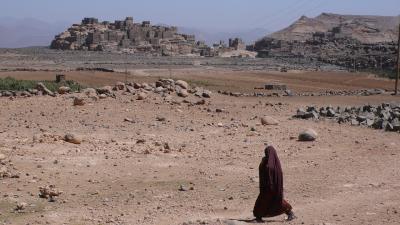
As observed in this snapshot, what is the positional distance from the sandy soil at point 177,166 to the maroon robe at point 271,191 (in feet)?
0.80

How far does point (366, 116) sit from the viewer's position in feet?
56.8

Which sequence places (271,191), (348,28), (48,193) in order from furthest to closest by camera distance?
(348,28), (48,193), (271,191)

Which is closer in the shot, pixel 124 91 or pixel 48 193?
pixel 48 193

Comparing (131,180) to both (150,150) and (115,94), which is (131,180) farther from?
(115,94)

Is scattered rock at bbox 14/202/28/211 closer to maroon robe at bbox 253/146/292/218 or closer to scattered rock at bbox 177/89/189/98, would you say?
maroon robe at bbox 253/146/292/218

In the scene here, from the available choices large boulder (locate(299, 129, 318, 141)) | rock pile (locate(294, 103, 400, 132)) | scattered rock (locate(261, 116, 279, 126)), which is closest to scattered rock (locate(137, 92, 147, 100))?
scattered rock (locate(261, 116, 279, 126))

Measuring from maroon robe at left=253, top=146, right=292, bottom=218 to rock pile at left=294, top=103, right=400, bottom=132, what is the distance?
8833 mm

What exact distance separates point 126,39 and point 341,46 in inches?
1143

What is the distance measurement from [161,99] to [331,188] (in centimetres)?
1095

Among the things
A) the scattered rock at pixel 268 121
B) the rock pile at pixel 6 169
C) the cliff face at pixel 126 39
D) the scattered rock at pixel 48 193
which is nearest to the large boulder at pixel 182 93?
the scattered rock at pixel 268 121

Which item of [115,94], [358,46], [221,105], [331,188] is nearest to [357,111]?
[221,105]

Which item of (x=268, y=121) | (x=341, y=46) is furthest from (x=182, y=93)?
(x=341, y=46)

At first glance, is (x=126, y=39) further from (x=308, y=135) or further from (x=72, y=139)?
(x=72, y=139)

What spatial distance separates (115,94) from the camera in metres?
20.2
